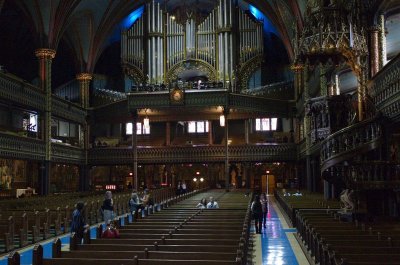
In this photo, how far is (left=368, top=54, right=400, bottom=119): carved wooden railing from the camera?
13.6m

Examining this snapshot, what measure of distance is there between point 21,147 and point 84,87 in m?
10.6

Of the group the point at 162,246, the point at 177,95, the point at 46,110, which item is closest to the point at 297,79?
the point at 177,95

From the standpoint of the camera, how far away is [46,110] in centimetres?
3027

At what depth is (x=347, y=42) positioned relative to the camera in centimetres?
1472

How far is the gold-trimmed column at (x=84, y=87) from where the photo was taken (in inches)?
1446

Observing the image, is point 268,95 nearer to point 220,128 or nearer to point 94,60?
point 220,128

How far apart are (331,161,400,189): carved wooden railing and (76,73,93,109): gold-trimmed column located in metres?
25.4

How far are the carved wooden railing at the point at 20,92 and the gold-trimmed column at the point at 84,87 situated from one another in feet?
21.9

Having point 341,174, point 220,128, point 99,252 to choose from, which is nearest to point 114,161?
point 220,128

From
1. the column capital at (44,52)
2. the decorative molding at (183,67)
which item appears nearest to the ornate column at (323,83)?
the decorative molding at (183,67)

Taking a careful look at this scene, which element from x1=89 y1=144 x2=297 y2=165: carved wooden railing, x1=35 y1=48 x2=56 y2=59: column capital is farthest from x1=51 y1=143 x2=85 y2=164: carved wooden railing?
x1=35 y1=48 x2=56 y2=59: column capital

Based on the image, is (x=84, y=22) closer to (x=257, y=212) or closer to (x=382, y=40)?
(x=382, y=40)

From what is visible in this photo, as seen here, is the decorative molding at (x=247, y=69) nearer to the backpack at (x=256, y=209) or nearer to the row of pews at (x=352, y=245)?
the backpack at (x=256, y=209)

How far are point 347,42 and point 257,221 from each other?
6.23m
